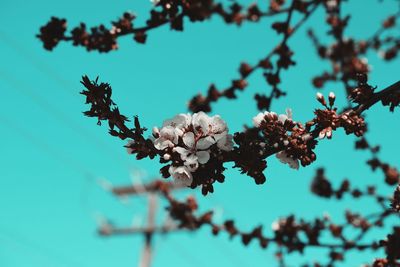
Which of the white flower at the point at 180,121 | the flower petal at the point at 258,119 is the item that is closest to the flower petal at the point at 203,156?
the white flower at the point at 180,121

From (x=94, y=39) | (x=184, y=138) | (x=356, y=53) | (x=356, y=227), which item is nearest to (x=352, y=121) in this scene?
(x=184, y=138)

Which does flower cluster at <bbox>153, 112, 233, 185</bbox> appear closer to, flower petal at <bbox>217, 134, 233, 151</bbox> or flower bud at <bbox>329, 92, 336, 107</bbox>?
flower petal at <bbox>217, 134, 233, 151</bbox>

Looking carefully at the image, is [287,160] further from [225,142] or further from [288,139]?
[225,142]

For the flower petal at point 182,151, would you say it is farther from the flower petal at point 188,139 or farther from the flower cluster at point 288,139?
the flower cluster at point 288,139

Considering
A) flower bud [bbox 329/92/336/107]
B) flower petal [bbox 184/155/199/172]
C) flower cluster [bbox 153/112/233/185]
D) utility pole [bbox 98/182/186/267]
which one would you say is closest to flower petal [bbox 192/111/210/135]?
flower cluster [bbox 153/112/233/185]

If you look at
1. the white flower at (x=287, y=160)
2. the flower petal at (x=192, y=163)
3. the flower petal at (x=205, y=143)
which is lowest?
the flower petal at (x=192, y=163)

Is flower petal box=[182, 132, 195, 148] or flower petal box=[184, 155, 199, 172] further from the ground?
flower petal box=[182, 132, 195, 148]

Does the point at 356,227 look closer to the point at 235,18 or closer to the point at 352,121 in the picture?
the point at 235,18
